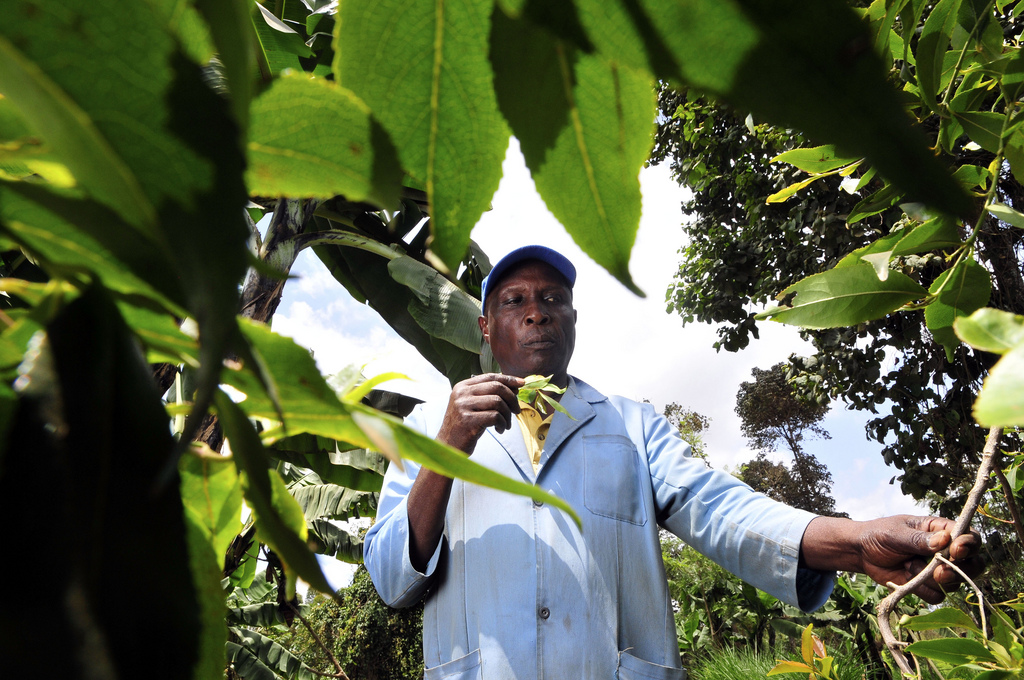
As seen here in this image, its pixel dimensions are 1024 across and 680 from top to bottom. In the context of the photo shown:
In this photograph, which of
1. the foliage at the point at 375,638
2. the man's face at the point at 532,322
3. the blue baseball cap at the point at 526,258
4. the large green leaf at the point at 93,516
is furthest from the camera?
the foliage at the point at 375,638

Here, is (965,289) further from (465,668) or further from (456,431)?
(465,668)

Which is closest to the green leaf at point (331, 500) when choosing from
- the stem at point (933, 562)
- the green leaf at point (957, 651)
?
the green leaf at point (957, 651)

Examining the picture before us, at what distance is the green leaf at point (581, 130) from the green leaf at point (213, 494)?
10 cm

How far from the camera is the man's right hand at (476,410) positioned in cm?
108

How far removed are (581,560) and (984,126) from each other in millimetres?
919

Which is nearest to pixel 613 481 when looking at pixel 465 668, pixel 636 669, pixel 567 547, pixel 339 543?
pixel 567 547

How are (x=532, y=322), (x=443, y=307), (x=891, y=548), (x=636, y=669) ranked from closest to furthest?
(x=891, y=548) < (x=636, y=669) < (x=532, y=322) < (x=443, y=307)

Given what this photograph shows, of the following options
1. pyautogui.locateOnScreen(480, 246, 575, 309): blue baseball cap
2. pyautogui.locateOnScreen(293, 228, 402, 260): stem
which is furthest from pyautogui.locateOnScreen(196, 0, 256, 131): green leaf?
pyautogui.locateOnScreen(293, 228, 402, 260): stem

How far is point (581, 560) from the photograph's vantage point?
1118 mm

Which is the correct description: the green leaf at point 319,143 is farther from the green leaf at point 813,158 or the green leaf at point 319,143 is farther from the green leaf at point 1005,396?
the green leaf at point 813,158

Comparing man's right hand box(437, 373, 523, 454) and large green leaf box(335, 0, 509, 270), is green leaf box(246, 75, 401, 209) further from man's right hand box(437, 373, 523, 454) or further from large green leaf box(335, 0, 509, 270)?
man's right hand box(437, 373, 523, 454)

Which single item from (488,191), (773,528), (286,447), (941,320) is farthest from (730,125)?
(488,191)

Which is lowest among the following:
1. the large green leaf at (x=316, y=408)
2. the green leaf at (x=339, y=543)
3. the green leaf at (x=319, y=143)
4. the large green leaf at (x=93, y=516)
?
the large green leaf at (x=93, y=516)

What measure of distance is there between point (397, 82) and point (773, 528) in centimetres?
101
